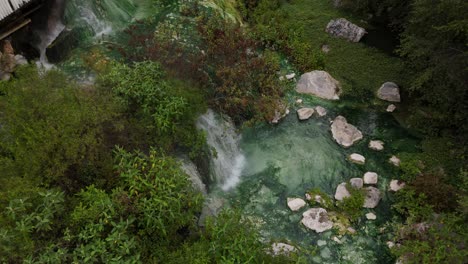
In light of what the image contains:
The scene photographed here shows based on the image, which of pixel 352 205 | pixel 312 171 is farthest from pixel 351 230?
pixel 312 171

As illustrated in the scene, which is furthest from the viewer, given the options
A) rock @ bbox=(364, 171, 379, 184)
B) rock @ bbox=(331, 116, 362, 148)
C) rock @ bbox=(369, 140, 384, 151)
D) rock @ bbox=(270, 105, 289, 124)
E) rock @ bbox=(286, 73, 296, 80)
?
rock @ bbox=(286, 73, 296, 80)

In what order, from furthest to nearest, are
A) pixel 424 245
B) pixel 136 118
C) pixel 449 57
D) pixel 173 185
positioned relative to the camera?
pixel 449 57 → pixel 136 118 → pixel 424 245 → pixel 173 185

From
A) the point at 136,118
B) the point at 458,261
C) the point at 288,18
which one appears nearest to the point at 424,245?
the point at 458,261

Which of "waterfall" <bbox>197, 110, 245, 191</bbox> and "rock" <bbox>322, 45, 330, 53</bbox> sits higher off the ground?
"rock" <bbox>322, 45, 330, 53</bbox>

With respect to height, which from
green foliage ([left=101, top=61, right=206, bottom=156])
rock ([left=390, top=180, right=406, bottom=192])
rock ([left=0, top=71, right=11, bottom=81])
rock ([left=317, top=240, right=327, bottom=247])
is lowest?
rock ([left=317, top=240, right=327, bottom=247])

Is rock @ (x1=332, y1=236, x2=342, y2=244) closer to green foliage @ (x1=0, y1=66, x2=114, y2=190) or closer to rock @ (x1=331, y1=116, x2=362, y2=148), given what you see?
rock @ (x1=331, y1=116, x2=362, y2=148)

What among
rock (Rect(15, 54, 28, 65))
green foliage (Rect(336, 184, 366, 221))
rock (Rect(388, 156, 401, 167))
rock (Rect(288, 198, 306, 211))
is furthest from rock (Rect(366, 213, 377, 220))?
rock (Rect(15, 54, 28, 65))

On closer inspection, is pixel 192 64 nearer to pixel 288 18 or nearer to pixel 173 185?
pixel 173 185
